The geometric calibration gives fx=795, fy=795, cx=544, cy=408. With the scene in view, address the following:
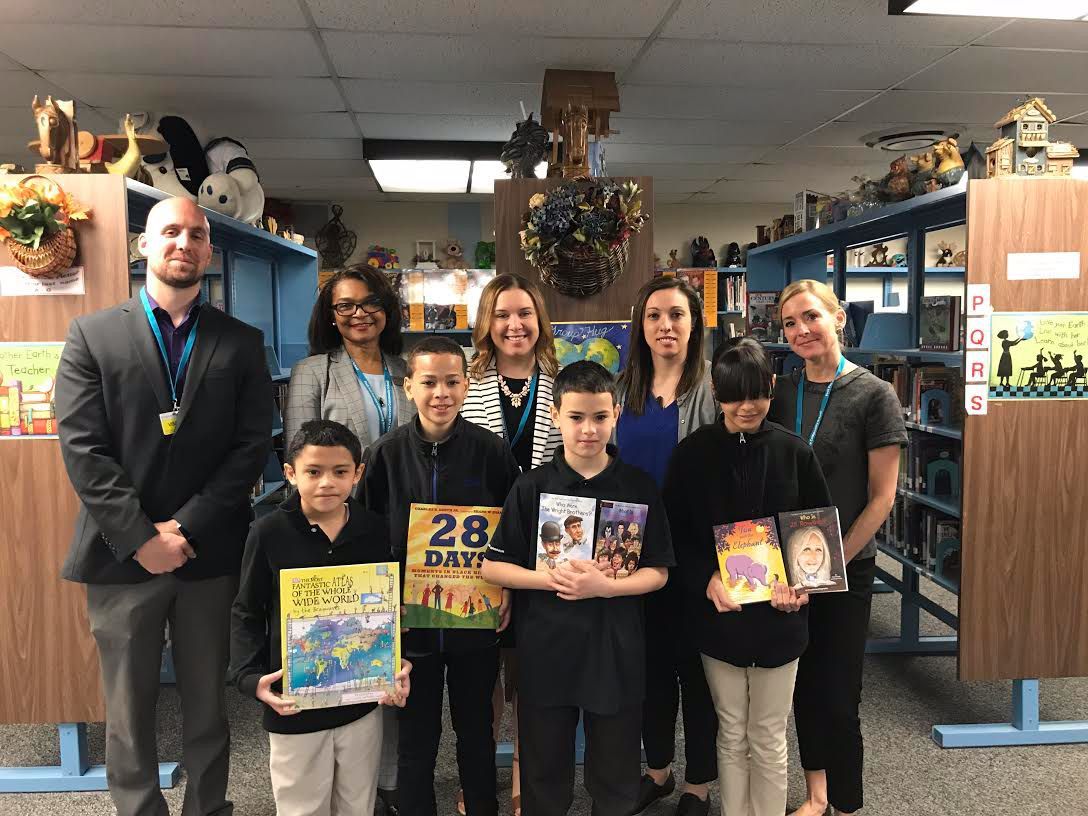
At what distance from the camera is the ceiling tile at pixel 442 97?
4230mm

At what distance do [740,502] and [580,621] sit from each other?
0.50 metres

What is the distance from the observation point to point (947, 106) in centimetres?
475

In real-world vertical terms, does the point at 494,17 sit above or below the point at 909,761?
above

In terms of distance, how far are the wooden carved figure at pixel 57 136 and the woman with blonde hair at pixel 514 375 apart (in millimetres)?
1460

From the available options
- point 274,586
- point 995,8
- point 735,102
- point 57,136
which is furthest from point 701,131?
point 274,586

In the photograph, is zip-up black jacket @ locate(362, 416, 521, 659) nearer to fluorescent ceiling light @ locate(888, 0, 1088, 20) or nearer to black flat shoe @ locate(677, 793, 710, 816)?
black flat shoe @ locate(677, 793, 710, 816)

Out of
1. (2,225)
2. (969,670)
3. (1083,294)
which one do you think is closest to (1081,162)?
(1083,294)

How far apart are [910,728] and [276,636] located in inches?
96.6

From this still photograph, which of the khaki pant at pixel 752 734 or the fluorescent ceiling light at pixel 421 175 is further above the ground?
the fluorescent ceiling light at pixel 421 175

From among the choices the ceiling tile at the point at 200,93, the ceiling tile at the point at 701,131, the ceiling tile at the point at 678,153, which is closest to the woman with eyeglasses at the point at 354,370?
the ceiling tile at the point at 200,93

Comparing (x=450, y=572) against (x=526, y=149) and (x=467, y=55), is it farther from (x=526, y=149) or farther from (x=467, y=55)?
(x=467, y=55)

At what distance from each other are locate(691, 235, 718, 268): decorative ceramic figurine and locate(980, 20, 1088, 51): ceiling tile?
14.9ft

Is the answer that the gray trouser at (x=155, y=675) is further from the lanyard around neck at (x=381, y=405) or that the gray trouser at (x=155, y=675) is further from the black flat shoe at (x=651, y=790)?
the black flat shoe at (x=651, y=790)

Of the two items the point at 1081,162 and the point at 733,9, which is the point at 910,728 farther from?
the point at 1081,162
